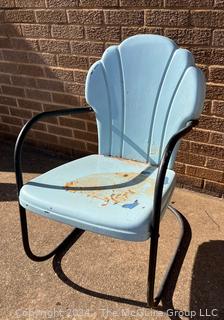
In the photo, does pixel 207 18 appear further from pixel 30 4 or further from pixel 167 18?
pixel 30 4

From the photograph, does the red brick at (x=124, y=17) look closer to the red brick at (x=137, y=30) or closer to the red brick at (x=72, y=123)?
the red brick at (x=137, y=30)

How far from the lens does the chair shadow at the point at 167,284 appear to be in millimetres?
1680

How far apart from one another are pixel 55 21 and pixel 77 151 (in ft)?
3.04

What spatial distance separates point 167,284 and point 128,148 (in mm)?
671

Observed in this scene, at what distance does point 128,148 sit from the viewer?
1.90 metres

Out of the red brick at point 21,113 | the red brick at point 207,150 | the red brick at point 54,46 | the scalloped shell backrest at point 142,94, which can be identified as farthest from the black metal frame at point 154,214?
the red brick at point 21,113

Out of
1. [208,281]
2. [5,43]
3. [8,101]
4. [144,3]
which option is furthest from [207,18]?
[8,101]

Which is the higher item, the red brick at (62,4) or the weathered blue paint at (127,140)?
the red brick at (62,4)

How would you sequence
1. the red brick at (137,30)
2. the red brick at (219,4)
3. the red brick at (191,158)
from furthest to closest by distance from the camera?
the red brick at (191,158)
the red brick at (137,30)
the red brick at (219,4)

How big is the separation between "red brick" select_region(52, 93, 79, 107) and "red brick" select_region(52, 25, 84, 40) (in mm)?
402

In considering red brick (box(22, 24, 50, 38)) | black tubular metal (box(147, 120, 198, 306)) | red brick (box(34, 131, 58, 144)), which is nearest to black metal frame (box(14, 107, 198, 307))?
black tubular metal (box(147, 120, 198, 306))

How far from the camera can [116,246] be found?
79.5 inches

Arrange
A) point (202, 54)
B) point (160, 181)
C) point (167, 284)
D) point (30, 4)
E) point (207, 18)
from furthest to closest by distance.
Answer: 1. point (30, 4)
2. point (202, 54)
3. point (207, 18)
4. point (167, 284)
5. point (160, 181)

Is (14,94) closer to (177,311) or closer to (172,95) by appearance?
(172,95)
